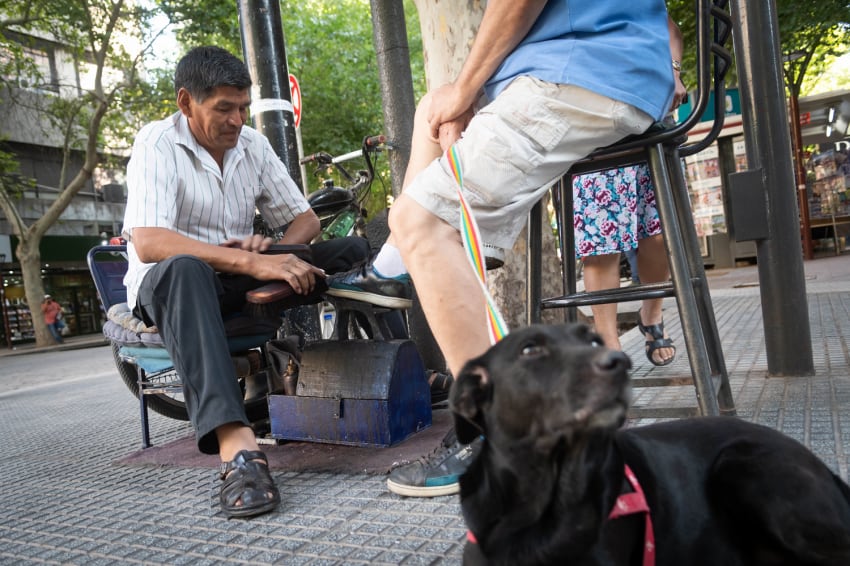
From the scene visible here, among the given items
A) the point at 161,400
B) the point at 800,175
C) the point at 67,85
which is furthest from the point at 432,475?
the point at 67,85

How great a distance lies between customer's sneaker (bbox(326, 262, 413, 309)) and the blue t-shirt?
1.02 meters

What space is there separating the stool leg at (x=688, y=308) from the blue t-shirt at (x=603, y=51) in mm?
391

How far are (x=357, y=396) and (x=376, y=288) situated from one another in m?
0.48

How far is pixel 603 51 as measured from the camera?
2.10 m

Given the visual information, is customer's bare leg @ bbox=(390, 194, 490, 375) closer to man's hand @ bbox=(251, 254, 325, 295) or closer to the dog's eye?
the dog's eye

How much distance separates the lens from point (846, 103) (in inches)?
575

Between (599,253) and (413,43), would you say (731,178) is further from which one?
(413,43)

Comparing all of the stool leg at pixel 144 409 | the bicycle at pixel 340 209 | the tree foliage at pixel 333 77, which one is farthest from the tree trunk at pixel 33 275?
the stool leg at pixel 144 409

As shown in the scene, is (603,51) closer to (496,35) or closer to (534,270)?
(496,35)

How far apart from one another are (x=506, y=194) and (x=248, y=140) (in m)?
1.95

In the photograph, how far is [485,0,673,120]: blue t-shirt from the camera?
2.09m

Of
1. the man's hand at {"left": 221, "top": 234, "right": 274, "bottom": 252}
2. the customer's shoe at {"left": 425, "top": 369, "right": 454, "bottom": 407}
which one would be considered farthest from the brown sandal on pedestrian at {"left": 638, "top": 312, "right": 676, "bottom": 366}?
the man's hand at {"left": 221, "top": 234, "right": 274, "bottom": 252}

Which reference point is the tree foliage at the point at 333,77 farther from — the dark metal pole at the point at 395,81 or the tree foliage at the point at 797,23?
the dark metal pole at the point at 395,81

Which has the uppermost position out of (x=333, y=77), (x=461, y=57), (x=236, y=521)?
(x=333, y=77)
